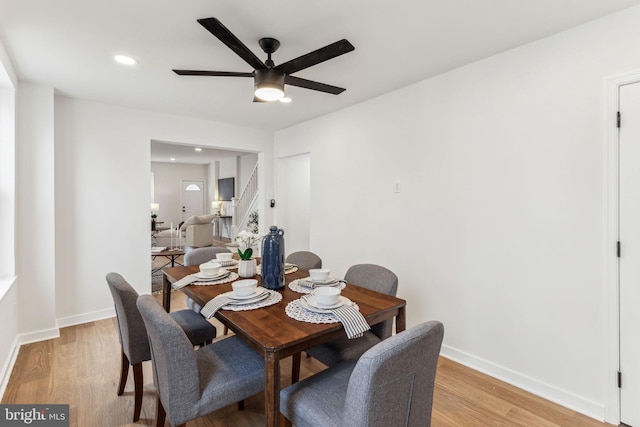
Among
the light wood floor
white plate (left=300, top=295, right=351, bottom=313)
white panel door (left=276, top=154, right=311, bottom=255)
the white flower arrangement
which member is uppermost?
white panel door (left=276, top=154, right=311, bottom=255)

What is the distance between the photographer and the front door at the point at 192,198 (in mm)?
10547

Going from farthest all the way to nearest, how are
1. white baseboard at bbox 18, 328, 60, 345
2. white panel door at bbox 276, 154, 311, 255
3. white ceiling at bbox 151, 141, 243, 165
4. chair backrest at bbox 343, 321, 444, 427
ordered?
1. white ceiling at bbox 151, 141, 243, 165
2. white panel door at bbox 276, 154, 311, 255
3. white baseboard at bbox 18, 328, 60, 345
4. chair backrest at bbox 343, 321, 444, 427

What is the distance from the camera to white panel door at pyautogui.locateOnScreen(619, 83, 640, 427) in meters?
1.80

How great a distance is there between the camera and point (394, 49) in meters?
2.28

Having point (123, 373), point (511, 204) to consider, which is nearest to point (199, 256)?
point (123, 373)

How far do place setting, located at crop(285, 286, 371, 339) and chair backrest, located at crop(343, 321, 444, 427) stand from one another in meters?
0.33

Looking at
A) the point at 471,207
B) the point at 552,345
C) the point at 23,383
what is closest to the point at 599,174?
the point at 471,207

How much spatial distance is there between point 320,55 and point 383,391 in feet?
5.50

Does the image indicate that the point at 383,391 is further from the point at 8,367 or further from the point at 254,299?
the point at 8,367

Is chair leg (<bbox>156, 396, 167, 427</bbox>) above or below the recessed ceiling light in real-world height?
below

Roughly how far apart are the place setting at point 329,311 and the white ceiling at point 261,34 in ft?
5.29

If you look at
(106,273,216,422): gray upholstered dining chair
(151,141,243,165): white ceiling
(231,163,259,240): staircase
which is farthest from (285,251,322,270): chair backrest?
(231,163,259,240): staircase

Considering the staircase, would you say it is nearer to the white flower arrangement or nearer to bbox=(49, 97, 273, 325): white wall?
bbox=(49, 97, 273, 325): white wall

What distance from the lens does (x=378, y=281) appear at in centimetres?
221
